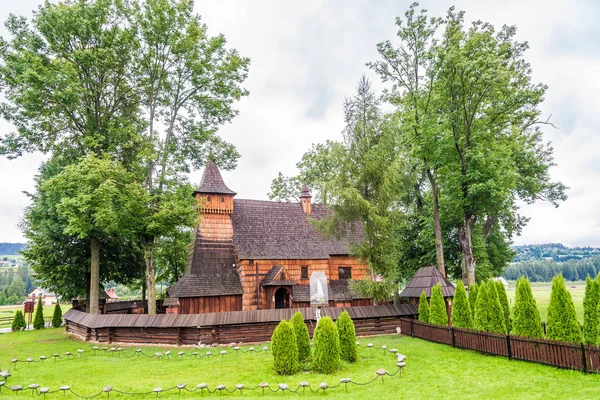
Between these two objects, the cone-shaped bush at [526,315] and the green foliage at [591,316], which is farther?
the cone-shaped bush at [526,315]

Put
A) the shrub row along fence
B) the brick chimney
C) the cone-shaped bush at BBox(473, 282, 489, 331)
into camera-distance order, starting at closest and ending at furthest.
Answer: the shrub row along fence, the cone-shaped bush at BBox(473, 282, 489, 331), the brick chimney

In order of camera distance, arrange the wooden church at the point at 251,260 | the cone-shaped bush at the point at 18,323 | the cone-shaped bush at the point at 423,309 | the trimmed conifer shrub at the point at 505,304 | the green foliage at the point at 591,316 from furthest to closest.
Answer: the cone-shaped bush at the point at 18,323 → the wooden church at the point at 251,260 → the cone-shaped bush at the point at 423,309 → the trimmed conifer shrub at the point at 505,304 → the green foliage at the point at 591,316

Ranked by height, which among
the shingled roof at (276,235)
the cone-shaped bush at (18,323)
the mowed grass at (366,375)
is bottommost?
the cone-shaped bush at (18,323)

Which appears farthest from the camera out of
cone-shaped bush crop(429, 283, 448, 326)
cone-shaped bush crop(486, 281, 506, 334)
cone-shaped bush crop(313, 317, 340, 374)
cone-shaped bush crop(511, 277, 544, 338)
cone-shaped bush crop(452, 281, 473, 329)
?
cone-shaped bush crop(429, 283, 448, 326)

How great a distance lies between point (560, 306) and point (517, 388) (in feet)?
12.0

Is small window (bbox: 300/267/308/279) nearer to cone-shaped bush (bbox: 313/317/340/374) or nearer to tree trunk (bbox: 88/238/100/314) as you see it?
tree trunk (bbox: 88/238/100/314)

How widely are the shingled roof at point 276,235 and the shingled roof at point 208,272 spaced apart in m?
1.20

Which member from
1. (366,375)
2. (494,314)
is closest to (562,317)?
(494,314)

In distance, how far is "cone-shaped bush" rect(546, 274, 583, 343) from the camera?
36.7 feet

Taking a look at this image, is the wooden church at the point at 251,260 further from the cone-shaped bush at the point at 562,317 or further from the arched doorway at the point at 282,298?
the cone-shaped bush at the point at 562,317

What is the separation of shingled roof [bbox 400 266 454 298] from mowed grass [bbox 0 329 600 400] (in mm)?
3228

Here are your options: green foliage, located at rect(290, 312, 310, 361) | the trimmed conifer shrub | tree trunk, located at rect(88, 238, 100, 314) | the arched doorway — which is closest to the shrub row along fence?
the trimmed conifer shrub

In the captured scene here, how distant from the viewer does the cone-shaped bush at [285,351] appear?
37.7 feet

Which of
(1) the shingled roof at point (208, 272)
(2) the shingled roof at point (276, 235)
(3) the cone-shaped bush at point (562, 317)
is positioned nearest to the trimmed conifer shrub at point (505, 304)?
(3) the cone-shaped bush at point (562, 317)
